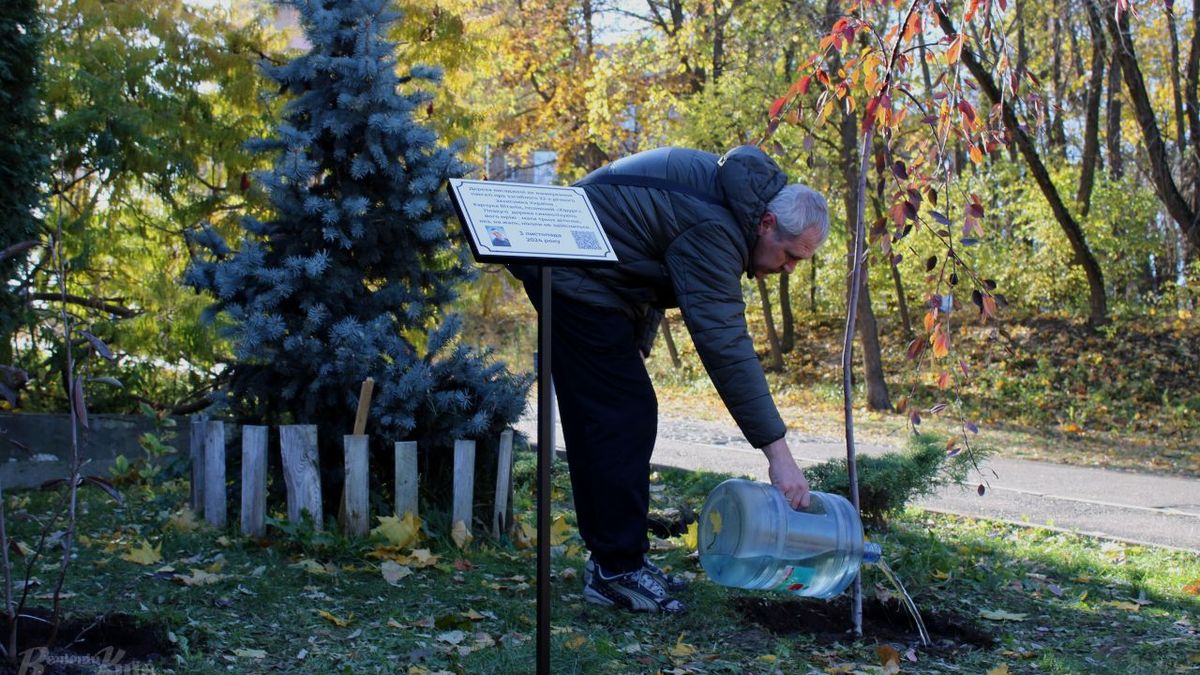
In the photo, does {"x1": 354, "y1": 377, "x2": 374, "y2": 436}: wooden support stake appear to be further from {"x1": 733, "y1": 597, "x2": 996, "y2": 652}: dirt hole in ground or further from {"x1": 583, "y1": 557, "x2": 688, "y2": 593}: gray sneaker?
{"x1": 733, "y1": 597, "x2": 996, "y2": 652}: dirt hole in ground

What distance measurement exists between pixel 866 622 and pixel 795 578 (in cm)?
Answer: 38

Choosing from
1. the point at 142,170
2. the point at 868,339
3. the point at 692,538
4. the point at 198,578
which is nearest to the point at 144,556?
the point at 198,578

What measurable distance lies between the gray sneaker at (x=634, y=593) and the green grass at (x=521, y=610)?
0.17ft

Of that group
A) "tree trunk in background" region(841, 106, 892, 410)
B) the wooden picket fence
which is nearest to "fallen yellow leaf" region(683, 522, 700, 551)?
the wooden picket fence

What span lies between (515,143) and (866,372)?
10.3 meters

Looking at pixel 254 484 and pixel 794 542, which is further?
pixel 254 484

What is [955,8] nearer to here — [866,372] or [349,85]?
[866,372]

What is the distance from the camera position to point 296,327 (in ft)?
16.6

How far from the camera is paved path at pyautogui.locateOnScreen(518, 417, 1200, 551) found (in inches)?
287

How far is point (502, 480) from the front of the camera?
510cm

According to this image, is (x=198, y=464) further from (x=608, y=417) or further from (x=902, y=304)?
(x=902, y=304)

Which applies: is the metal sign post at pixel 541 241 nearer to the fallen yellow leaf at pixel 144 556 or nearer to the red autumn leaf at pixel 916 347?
the red autumn leaf at pixel 916 347

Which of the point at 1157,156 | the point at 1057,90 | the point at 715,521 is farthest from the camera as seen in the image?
the point at 1057,90

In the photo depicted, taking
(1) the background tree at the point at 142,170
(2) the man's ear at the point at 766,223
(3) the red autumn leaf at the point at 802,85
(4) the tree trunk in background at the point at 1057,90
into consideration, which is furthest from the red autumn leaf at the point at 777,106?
(4) the tree trunk in background at the point at 1057,90
